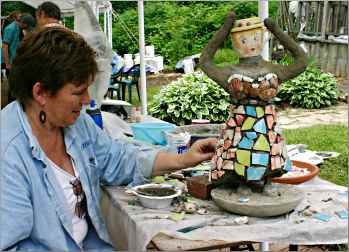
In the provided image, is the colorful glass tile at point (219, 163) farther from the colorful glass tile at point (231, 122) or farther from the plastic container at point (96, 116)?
the plastic container at point (96, 116)

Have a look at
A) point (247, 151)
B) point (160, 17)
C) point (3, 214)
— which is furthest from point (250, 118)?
point (160, 17)

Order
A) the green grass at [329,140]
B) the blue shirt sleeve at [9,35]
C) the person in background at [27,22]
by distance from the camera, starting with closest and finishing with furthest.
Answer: the green grass at [329,140] → the person in background at [27,22] → the blue shirt sleeve at [9,35]

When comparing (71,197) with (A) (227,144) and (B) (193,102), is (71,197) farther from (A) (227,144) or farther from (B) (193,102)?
(B) (193,102)

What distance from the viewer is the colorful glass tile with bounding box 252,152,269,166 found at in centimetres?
162

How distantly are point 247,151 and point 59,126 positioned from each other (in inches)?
24.2

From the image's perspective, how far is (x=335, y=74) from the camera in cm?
959

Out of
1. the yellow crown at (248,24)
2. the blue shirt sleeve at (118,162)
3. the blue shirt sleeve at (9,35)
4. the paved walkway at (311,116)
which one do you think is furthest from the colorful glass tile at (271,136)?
the paved walkway at (311,116)

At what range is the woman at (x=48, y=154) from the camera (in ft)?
5.29

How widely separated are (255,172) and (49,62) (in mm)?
704

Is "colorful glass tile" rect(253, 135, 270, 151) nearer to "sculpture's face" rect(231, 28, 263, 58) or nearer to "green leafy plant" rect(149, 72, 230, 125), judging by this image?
"sculpture's face" rect(231, 28, 263, 58)

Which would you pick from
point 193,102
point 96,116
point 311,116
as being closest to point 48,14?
point 193,102

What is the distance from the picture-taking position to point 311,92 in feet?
26.2

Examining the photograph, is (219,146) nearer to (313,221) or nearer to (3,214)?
(313,221)

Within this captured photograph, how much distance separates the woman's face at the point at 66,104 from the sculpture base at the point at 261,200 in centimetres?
51
